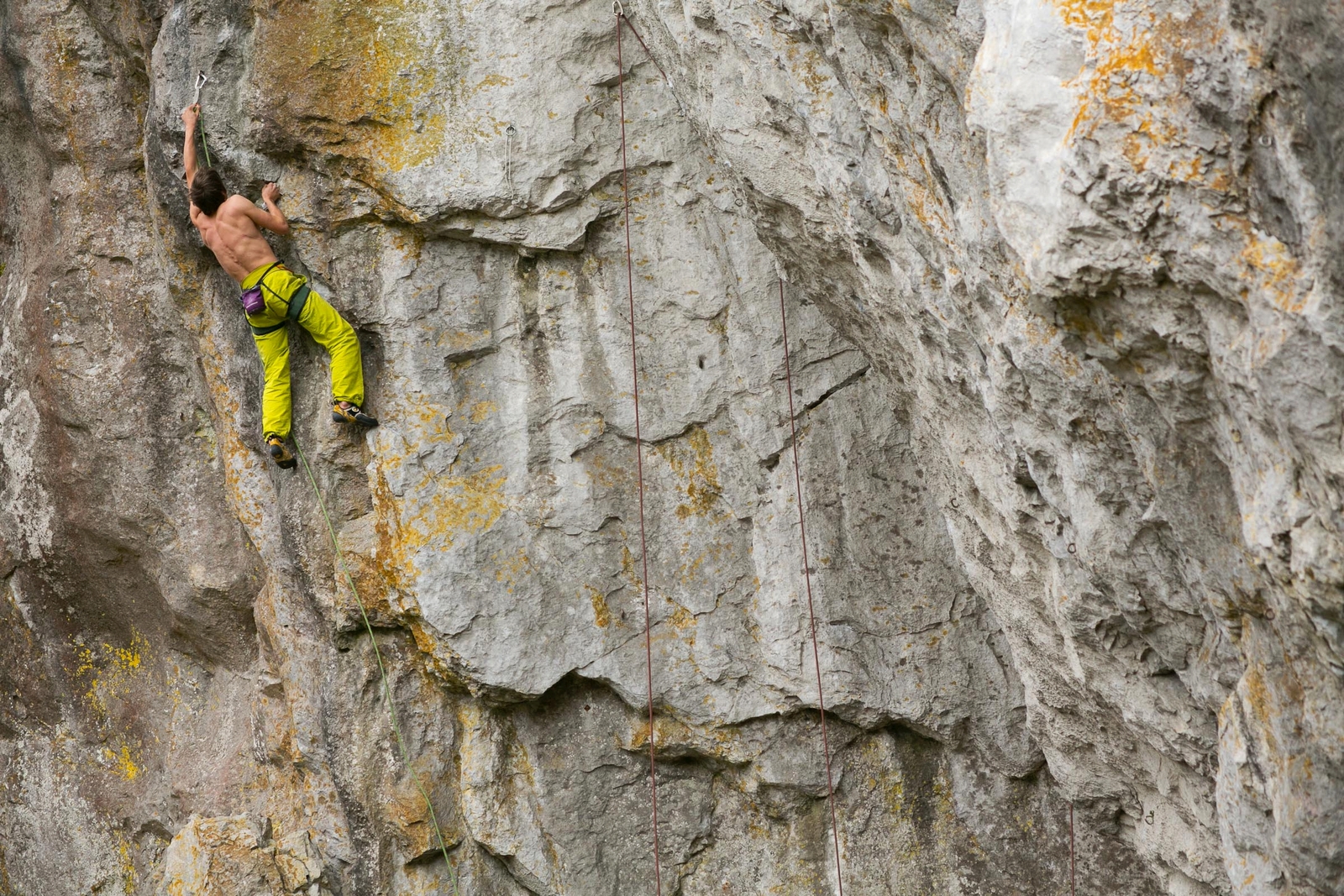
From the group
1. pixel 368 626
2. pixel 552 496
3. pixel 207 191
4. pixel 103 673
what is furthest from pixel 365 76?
pixel 103 673

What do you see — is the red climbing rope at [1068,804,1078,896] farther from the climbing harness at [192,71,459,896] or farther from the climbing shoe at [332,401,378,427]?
the climbing shoe at [332,401,378,427]

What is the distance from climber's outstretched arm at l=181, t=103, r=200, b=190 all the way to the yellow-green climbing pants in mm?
620

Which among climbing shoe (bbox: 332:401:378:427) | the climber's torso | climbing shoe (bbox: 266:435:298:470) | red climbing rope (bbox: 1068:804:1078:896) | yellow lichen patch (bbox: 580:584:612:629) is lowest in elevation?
red climbing rope (bbox: 1068:804:1078:896)

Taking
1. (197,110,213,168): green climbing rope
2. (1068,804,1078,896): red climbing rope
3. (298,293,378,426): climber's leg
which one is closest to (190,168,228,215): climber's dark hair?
(197,110,213,168): green climbing rope

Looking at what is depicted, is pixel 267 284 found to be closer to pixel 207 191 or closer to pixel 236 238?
pixel 236 238

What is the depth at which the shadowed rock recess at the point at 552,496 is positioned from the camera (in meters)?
5.28

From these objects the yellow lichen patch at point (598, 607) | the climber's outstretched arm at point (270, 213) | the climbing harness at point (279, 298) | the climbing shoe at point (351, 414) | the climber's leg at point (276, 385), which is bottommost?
the yellow lichen patch at point (598, 607)

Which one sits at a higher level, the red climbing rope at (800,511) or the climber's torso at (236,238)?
Answer: the climber's torso at (236,238)

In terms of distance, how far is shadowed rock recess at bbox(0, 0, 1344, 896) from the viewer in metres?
5.28

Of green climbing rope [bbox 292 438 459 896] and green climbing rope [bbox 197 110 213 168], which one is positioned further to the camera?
green climbing rope [bbox 292 438 459 896]

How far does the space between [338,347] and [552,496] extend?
134 centimetres

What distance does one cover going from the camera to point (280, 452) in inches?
257

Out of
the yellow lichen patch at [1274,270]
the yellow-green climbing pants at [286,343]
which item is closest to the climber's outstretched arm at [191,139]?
the yellow-green climbing pants at [286,343]

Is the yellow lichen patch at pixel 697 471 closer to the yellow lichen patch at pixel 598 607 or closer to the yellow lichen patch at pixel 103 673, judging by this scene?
the yellow lichen patch at pixel 598 607
